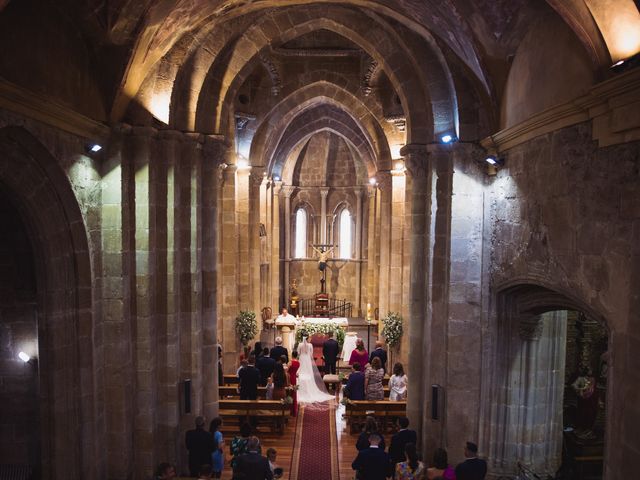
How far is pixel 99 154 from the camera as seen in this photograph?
285 inches

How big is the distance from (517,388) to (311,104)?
12.2 meters

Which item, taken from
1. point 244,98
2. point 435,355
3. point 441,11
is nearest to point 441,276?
point 435,355

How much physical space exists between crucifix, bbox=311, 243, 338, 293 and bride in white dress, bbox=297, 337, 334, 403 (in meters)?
11.3

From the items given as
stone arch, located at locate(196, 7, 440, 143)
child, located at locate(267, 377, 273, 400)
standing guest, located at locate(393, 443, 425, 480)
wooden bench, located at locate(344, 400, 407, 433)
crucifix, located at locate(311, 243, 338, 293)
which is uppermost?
stone arch, located at locate(196, 7, 440, 143)

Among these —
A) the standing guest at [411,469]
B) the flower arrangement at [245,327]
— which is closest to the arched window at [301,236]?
the flower arrangement at [245,327]

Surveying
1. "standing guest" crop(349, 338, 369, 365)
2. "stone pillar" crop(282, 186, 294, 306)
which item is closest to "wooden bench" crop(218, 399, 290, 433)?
"standing guest" crop(349, 338, 369, 365)

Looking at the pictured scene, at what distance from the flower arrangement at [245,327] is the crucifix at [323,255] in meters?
9.17

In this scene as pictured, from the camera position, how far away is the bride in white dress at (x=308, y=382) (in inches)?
480

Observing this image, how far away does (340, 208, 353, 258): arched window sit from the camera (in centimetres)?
2539

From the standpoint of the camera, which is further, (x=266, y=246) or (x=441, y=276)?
(x=266, y=246)

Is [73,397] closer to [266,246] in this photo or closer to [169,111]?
[169,111]

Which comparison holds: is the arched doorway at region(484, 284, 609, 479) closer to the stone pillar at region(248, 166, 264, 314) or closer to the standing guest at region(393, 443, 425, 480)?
the standing guest at region(393, 443, 425, 480)

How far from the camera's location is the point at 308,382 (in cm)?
1248

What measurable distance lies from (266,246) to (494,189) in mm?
13943
